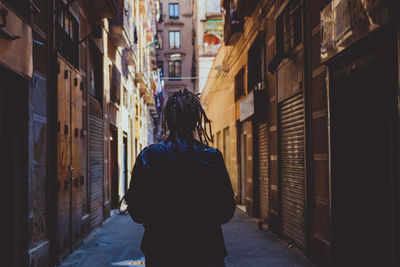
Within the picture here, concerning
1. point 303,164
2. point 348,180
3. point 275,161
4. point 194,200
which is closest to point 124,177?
point 275,161

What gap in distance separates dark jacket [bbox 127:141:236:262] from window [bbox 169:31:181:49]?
4983 centimetres

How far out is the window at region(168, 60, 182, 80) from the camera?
51659 mm

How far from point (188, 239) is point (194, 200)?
7.9 inches

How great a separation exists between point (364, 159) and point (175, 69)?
47.0 meters

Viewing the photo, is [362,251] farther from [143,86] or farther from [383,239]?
[143,86]

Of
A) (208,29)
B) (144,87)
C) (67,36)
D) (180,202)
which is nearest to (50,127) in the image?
(67,36)

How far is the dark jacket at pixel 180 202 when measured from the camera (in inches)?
98.1

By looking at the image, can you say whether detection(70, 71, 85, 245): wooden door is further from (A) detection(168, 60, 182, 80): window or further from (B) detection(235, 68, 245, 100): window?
(A) detection(168, 60, 182, 80): window

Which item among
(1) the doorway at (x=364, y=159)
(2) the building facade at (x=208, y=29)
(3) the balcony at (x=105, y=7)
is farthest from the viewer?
(2) the building facade at (x=208, y=29)

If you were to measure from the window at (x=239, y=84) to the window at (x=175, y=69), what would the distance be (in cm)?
3537

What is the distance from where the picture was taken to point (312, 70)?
759cm

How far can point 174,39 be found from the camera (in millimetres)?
51594

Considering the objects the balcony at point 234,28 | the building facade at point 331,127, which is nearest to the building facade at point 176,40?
the balcony at point 234,28

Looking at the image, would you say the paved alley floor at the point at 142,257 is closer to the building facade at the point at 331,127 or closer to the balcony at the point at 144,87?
→ the building facade at the point at 331,127
